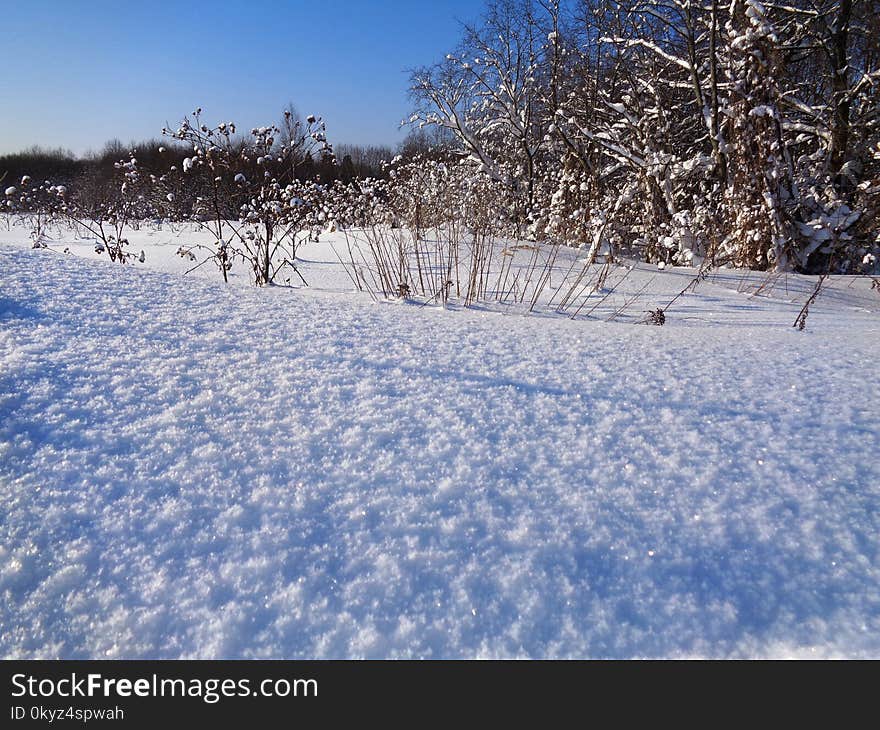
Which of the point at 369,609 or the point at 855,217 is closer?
the point at 369,609

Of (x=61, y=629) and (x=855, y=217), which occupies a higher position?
(x=855, y=217)

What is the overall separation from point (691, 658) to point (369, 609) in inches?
19.7

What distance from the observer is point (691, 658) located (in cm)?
77

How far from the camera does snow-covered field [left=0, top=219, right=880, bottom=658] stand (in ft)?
2.61

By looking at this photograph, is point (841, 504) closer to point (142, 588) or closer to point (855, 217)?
point (142, 588)

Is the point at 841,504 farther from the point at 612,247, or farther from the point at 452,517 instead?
the point at 612,247

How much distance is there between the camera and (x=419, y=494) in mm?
1043

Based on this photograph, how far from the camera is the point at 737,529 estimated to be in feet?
3.18

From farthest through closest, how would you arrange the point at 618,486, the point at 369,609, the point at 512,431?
1. the point at 512,431
2. the point at 618,486
3. the point at 369,609

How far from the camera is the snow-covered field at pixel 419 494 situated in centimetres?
80

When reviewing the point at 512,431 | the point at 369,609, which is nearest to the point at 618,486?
the point at 512,431
